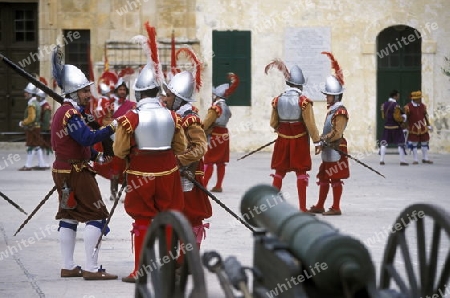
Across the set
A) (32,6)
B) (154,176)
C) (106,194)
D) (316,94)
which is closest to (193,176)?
(154,176)

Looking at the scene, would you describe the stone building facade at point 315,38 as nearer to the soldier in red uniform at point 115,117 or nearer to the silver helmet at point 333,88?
the soldier in red uniform at point 115,117

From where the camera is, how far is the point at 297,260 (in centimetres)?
535

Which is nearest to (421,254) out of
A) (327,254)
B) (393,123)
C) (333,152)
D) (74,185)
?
(327,254)

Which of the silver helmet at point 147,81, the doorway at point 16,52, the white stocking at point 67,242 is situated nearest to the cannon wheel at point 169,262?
the silver helmet at point 147,81

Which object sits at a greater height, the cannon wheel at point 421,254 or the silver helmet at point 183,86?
the silver helmet at point 183,86

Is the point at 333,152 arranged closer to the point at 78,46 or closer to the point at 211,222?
the point at 211,222

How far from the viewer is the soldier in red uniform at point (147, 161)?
901cm

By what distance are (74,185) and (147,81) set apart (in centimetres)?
114

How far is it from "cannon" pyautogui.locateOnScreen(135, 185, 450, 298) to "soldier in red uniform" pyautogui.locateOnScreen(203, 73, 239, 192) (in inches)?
447

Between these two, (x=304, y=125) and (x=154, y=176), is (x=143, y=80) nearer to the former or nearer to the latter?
(x=154, y=176)

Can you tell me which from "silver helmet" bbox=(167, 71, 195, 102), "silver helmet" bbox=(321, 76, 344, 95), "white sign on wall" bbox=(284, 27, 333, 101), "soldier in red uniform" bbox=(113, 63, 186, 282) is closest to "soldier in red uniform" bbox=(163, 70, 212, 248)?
"silver helmet" bbox=(167, 71, 195, 102)

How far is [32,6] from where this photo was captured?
3012 cm

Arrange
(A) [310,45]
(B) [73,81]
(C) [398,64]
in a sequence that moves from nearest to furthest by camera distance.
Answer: (B) [73,81]
(A) [310,45]
(C) [398,64]

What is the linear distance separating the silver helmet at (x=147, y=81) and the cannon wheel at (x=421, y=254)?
3.58 meters
